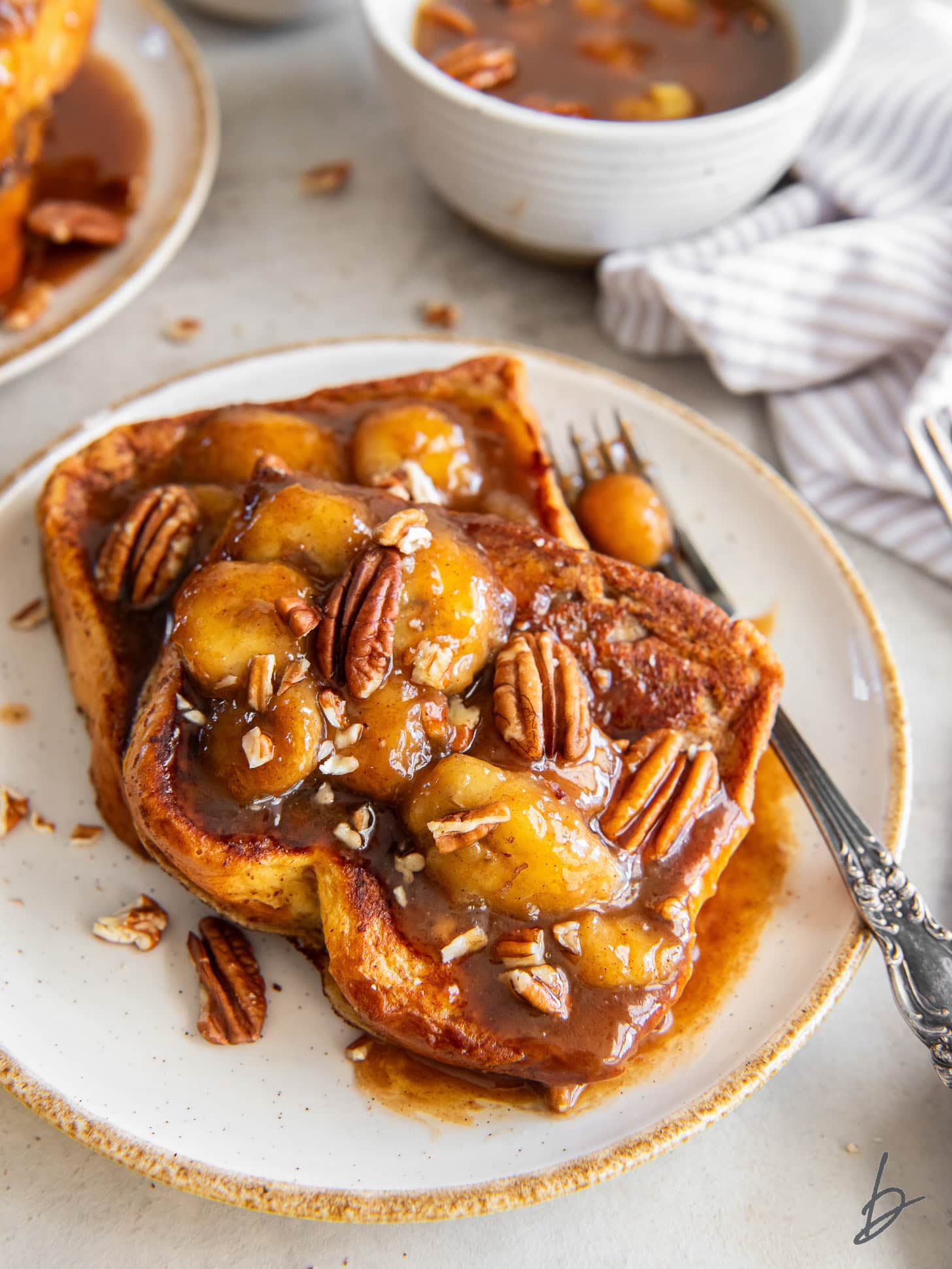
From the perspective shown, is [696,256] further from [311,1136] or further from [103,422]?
[311,1136]

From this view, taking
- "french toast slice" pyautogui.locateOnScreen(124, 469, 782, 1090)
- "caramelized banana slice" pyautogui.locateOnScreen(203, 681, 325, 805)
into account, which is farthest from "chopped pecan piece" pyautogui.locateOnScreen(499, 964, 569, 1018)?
"caramelized banana slice" pyautogui.locateOnScreen(203, 681, 325, 805)

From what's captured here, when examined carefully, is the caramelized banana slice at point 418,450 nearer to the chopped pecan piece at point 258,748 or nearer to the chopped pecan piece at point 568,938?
the chopped pecan piece at point 258,748

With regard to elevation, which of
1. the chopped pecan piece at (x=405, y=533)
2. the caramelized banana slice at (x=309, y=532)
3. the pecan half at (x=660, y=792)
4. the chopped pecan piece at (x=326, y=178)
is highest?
the chopped pecan piece at (x=405, y=533)

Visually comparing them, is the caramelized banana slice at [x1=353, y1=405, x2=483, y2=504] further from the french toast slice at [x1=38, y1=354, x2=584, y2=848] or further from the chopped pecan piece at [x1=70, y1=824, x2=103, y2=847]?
the chopped pecan piece at [x1=70, y1=824, x2=103, y2=847]

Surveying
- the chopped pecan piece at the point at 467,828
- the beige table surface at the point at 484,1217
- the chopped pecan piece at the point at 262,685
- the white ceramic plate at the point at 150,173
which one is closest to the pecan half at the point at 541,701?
the chopped pecan piece at the point at 467,828

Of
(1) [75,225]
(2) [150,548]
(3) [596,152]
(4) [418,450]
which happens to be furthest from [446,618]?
(1) [75,225]

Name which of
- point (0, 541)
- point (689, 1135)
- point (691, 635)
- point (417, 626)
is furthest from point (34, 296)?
point (689, 1135)

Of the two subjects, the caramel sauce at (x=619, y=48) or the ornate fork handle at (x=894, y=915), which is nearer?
the ornate fork handle at (x=894, y=915)
